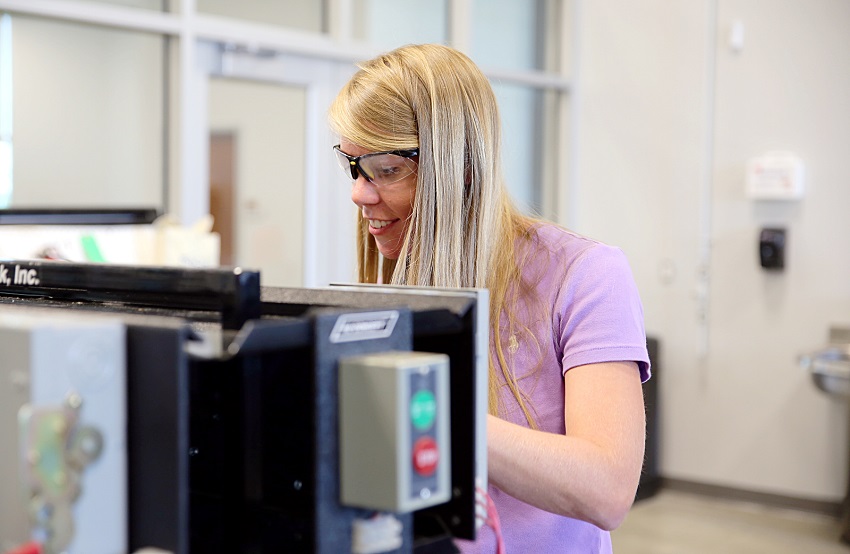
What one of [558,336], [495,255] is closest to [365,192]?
[495,255]

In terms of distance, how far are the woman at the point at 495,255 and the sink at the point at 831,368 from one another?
2.91 m

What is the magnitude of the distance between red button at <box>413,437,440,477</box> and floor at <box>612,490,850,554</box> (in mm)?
2966

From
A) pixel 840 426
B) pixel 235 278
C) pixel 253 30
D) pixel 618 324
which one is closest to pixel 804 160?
pixel 840 426

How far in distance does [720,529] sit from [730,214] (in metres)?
1.48

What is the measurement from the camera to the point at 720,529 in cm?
406

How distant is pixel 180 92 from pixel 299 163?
0.65 m

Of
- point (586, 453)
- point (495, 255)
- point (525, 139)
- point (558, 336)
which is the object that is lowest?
point (586, 453)

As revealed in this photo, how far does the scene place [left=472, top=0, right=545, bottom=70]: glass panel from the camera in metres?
4.89

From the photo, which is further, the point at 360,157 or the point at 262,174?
the point at 262,174

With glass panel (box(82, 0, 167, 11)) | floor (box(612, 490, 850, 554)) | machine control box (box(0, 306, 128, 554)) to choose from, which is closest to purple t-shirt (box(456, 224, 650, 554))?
machine control box (box(0, 306, 128, 554))

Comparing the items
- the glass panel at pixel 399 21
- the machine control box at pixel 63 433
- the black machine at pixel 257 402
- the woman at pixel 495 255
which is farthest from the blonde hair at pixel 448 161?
the glass panel at pixel 399 21

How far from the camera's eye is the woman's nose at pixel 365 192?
136 centimetres

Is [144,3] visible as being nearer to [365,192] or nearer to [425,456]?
[365,192]

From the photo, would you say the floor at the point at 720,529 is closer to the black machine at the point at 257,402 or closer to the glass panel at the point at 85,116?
the glass panel at the point at 85,116
